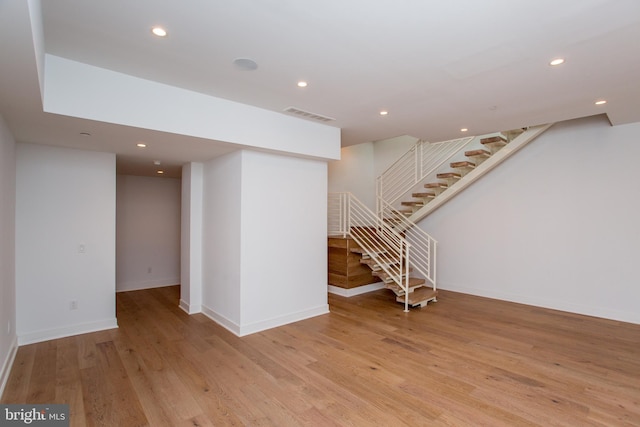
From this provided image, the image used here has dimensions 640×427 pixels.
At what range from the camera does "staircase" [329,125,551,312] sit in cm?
519

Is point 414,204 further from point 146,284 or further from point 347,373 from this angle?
point 146,284

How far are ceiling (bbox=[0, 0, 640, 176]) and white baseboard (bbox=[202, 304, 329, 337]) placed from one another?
2.22 metres

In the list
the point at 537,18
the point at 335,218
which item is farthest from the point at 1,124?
the point at 335,218

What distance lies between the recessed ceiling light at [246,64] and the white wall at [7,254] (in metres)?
2.10

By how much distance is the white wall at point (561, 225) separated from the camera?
4.34 metres

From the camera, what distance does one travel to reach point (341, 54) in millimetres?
2488

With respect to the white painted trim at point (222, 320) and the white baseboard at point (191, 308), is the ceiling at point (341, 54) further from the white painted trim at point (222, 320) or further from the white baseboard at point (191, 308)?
the white baseboard at point (191, 308)

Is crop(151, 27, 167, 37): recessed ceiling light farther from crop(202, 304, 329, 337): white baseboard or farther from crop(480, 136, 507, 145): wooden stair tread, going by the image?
crop(480, 136, 507, 145): wooden stair tread

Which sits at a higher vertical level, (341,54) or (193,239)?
Result: (341,54)

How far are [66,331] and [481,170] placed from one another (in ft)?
20.9

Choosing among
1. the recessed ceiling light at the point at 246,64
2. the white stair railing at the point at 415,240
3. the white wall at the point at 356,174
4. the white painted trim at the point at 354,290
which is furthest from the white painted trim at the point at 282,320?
the white wall at the point at 356,174

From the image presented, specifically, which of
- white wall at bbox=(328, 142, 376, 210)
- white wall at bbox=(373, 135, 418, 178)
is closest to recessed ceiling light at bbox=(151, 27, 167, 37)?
white wall at bbox=(328, 142, 376, 210)

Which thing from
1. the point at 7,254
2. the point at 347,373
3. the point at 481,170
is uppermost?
the point at 481,170

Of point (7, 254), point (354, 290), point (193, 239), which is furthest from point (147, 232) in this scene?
point (354, 290)
